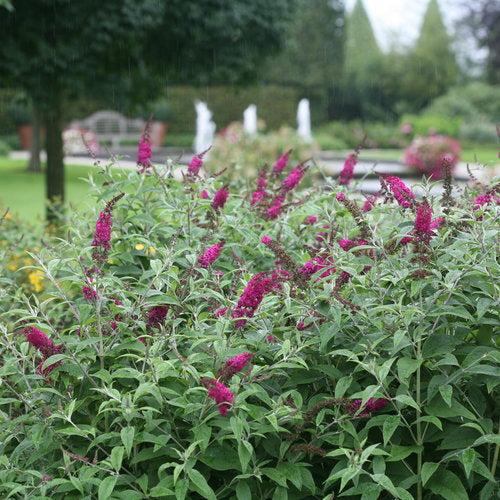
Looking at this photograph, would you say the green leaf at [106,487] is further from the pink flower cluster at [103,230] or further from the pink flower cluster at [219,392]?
the pink flower cluster at [103,230]

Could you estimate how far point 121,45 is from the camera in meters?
9.88

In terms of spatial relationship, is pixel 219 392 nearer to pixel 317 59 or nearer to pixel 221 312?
pixel 221 312

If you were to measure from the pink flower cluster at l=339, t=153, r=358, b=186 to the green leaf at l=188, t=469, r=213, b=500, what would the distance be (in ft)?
5.42

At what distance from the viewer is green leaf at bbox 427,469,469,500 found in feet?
5.86

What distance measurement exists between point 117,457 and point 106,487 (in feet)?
0.24

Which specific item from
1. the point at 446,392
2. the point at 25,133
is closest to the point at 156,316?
the point at 446,392

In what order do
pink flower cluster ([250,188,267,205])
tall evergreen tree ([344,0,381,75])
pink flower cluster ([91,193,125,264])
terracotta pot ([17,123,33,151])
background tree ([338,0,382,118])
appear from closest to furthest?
pink flower cluster ([91,193,125,264]) < pink flower cluster ([250,188,267,205]) < terracotta pot ([17,123,33,151]) < background tree ([338,0,382,118]) < tall evergreen tree ([344,0,381,75])

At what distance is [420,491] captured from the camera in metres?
1.86

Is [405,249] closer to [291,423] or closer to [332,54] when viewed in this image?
[291,423]

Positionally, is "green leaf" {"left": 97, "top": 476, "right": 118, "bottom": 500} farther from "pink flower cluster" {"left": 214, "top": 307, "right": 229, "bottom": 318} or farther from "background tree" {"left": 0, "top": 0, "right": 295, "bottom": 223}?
"background tree" {"left": 0, "top": 0, "right": 295, "bottom": 223}

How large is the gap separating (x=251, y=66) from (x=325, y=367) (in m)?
9.62

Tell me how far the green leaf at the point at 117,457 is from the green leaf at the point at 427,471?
2.33ft

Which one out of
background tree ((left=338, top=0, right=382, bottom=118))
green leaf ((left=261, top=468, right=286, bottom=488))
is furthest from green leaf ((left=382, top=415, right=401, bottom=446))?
background tree ((left=338, top=0, right=382, bottom=118))

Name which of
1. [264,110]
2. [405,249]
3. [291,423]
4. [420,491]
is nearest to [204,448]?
[291,423]
